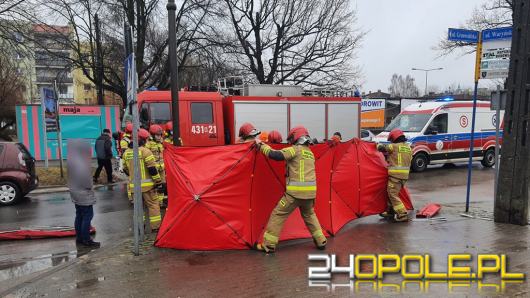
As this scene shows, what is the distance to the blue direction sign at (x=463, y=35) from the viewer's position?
25.2ft

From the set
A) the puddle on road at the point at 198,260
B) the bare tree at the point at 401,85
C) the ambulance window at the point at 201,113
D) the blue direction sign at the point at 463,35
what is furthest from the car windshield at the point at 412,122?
the bare tree at the point at 401,85

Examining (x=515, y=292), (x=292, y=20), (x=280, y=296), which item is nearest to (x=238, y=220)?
(x=280, y=296)

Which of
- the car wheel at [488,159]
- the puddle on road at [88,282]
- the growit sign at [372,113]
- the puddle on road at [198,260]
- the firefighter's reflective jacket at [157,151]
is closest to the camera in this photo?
the puddle on road at [88,282]

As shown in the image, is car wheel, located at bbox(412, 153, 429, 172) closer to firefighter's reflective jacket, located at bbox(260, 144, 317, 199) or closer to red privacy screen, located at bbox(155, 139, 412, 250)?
red privacy screen, located at bbox(155, 139, 412, 250)

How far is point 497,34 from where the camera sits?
7.40m

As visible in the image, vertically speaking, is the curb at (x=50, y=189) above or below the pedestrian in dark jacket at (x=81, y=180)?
below

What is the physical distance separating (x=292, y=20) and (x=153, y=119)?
13813 millimetres

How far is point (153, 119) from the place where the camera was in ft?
39.7

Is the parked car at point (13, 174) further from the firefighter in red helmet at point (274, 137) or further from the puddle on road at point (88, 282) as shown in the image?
the firefighter in red helmet at point (274, 137)

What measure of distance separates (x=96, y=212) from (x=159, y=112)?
3952 mm

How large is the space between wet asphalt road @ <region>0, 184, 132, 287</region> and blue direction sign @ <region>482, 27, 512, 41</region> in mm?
7202

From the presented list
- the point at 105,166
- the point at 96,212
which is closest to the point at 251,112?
the point at 105,166

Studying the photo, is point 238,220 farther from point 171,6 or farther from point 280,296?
point 171,6

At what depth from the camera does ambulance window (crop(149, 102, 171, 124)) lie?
12125mm
